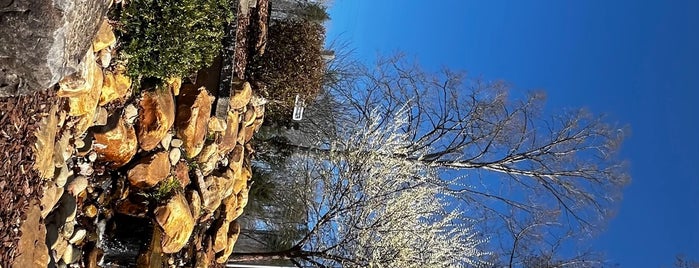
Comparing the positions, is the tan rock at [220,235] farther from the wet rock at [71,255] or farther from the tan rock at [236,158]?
the wet rock at [71,255]

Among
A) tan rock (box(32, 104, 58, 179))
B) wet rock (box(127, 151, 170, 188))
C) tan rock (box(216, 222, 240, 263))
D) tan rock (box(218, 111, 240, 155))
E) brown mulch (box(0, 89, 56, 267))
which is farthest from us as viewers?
tan rock (box(216, 222, 240, 263))

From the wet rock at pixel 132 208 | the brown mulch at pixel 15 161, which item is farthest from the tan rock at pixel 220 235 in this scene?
the brown mulch at pixel 15 161

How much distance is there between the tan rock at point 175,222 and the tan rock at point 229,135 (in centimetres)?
145

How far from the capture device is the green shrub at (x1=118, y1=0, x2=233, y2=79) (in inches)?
265

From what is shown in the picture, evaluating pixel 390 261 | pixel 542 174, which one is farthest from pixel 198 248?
pixel 542 174

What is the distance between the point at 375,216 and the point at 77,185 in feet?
21.4

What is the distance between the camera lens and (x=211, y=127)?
896 cm

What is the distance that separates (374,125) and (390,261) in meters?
3.03

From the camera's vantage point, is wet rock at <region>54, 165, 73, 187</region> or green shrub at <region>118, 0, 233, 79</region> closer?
wet rock at <region>54, 165, 73, 187</region>

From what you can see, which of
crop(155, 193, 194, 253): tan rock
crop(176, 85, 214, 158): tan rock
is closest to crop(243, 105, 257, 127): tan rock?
crop(176, 85, 214, 158): tan rock

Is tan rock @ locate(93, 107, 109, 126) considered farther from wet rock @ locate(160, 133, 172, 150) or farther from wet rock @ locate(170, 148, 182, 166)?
wet rock @ locate(170, 148, 182, 166)

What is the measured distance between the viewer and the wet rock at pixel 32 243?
16.1 feet

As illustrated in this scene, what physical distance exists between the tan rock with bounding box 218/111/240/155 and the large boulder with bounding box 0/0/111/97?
5.51 m

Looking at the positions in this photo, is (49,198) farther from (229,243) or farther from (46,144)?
(229,243)
